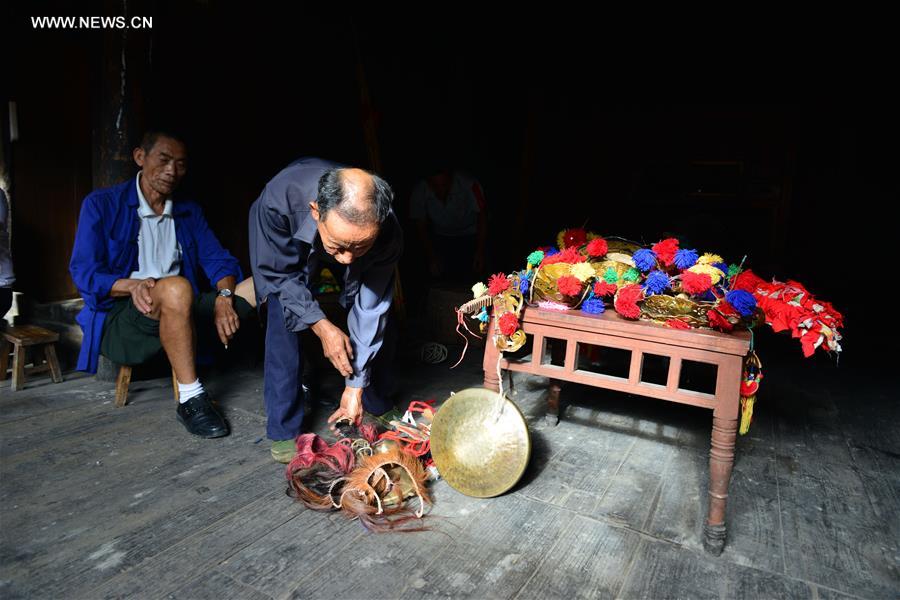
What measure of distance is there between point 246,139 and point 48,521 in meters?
2.76

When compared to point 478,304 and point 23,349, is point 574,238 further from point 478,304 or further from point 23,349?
point 23,349

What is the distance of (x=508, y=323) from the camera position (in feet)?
6.91

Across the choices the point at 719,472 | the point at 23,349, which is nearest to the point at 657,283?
the point at 719,472

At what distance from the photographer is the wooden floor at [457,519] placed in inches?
62.7

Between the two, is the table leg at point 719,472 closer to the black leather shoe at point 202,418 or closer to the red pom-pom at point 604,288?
the red pom-pom at point 604,288

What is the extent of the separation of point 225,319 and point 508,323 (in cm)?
141

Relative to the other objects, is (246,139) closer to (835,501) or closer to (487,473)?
(487,473)

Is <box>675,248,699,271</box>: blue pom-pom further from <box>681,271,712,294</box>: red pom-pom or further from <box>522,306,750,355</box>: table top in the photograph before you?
<box>522,306,750,355</box>: table top

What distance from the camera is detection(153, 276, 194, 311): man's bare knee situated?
2.56m

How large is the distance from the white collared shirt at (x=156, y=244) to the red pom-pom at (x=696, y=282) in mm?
2401

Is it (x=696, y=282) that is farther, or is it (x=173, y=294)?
(x=173, y=294)

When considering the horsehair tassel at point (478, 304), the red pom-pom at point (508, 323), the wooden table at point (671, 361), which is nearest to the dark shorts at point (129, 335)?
the horsehair tassel at point (478, 304)

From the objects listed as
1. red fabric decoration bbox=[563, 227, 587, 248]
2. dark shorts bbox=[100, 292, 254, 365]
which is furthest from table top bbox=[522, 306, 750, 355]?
dark shorts bbox=[100, 292, 254, 365]

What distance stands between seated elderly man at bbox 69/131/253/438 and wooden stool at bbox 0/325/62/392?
0.29 metres
